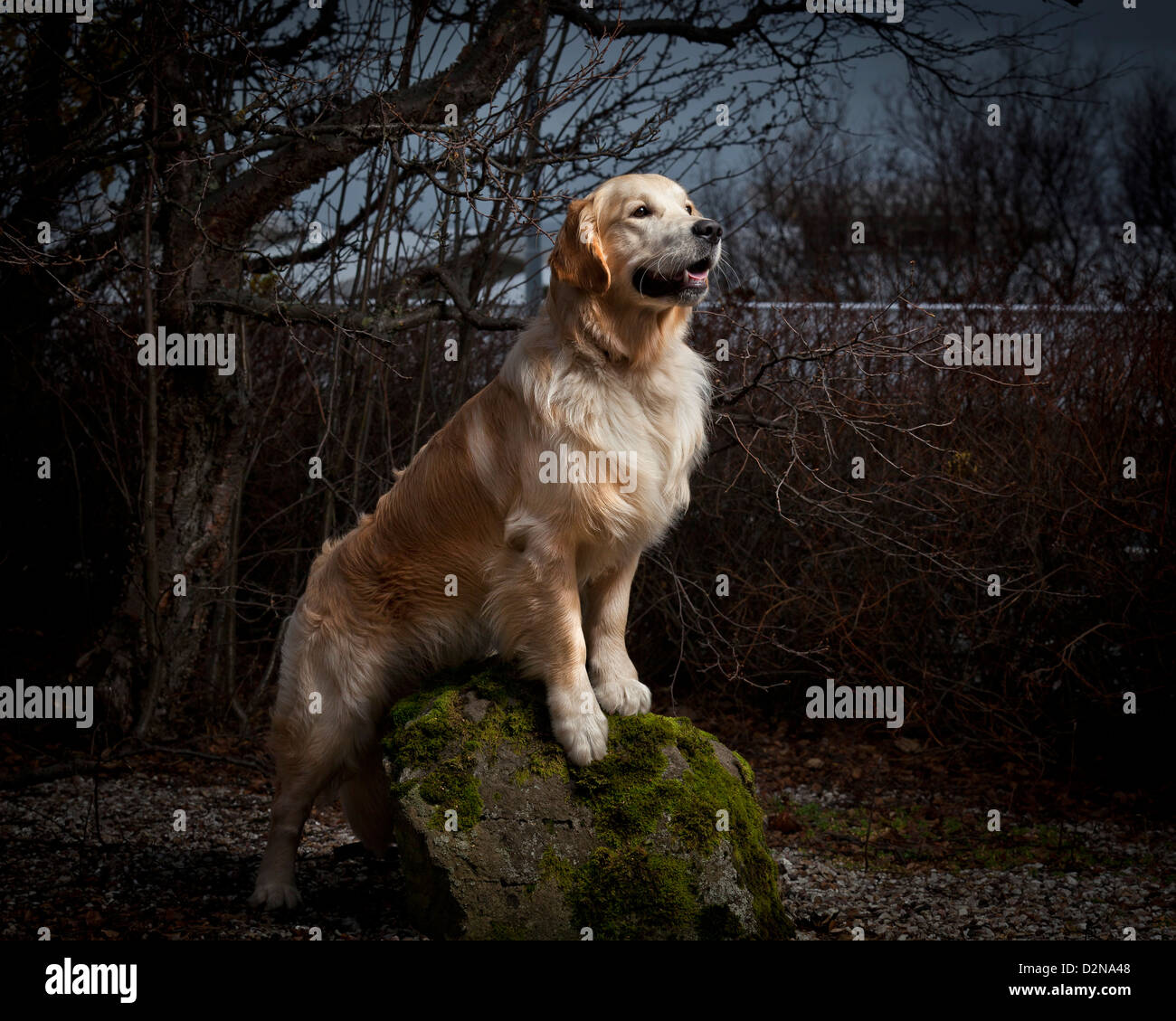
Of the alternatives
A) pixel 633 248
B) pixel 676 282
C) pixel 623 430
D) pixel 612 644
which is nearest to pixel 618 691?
pixel 612 644

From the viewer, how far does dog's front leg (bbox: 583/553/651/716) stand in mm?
3904

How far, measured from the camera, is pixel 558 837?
12.1 feet

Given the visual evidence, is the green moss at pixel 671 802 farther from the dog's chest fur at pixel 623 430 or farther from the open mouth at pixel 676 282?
the open mouth at pixel 676 282

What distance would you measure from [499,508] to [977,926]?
8.42ft

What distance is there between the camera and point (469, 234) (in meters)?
7.32

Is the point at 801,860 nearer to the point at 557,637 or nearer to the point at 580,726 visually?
the point at 580,726

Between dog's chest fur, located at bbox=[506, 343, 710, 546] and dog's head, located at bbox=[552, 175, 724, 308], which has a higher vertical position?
dog's head, located at bbox=[552, 175, 724, 308]

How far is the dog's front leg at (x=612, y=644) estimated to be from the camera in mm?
3904

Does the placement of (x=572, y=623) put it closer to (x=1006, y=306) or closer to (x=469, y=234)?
(x=469, y=234)

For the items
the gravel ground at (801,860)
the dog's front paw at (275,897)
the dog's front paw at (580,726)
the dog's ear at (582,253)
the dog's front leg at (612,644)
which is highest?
the dog's ear at (582,253)

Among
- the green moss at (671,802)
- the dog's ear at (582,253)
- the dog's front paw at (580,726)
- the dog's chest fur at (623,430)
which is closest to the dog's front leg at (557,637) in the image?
the dog's front paw at (580,726)

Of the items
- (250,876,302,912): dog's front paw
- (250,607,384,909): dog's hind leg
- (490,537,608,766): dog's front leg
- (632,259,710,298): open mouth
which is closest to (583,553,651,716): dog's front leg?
(490,537,608,766): dog's front leg

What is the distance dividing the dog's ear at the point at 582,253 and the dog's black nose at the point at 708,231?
33 centimetres

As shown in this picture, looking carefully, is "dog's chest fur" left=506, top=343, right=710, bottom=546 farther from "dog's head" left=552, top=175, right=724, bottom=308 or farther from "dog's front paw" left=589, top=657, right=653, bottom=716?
"dog's front paw" left=589, top=657, right=653, bottom=716
